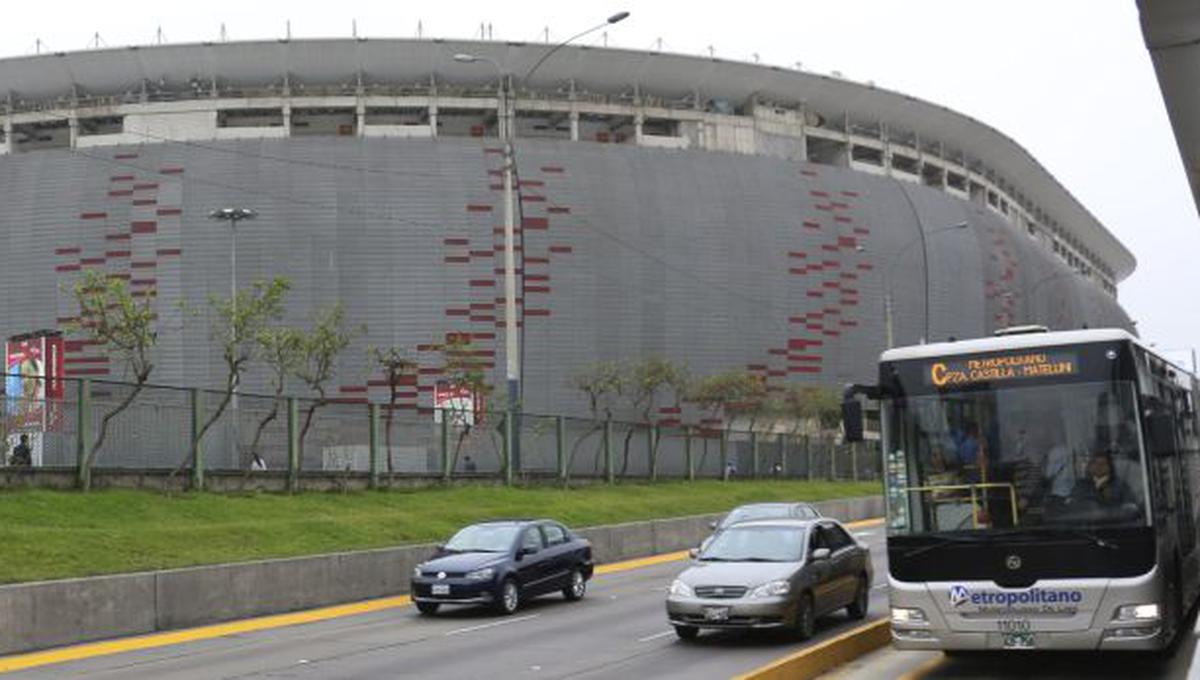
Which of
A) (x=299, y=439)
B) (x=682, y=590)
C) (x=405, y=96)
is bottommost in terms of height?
(x=682, y=590)

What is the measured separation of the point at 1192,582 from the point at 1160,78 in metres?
7.07

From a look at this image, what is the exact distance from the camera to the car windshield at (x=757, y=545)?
15.9 m

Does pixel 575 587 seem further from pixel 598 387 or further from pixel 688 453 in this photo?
pixel 598 387

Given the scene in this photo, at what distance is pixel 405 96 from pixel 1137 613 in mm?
64664

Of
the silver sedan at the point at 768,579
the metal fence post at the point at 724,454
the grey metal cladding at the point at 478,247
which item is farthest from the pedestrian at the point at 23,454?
the grey metal cladding at the point at 478,247

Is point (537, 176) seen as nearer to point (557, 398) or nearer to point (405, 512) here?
point (557, 398)

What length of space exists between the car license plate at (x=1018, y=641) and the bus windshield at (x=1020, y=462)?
941 millimetres

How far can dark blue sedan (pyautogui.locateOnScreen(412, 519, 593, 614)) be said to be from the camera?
1952 centimetres

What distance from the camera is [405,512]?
97.1 feet

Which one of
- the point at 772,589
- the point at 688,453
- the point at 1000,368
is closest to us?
the point at 1000,368

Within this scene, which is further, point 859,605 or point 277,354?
point 277,354

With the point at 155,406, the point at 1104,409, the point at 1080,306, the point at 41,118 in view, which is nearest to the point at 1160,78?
the point at 1104,409

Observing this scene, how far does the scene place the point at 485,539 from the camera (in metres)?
20.8

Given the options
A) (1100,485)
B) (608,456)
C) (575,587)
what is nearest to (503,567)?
(575,587)
